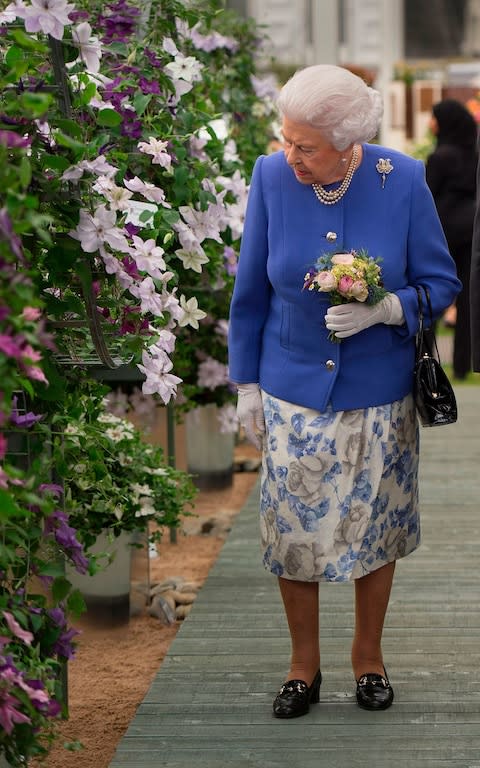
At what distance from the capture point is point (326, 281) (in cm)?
310

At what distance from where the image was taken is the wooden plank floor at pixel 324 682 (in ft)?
10.3

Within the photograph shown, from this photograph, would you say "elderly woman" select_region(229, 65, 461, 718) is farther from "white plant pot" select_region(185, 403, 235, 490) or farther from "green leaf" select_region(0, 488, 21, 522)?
"white plant pot" select_region(185, 403, 235, 490)

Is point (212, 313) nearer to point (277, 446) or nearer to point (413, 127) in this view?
point (277, 446)

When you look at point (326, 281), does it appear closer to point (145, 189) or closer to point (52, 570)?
point (145, 189)

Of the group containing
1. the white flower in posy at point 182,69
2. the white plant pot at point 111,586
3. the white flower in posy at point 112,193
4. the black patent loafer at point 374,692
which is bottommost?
the white plant pot at point 111,586

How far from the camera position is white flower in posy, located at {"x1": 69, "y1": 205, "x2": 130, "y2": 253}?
2674mm

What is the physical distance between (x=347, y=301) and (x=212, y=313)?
8.32ft

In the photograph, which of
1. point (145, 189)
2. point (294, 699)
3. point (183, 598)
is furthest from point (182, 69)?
point (183, 598)

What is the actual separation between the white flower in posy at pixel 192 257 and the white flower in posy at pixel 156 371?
674 mm

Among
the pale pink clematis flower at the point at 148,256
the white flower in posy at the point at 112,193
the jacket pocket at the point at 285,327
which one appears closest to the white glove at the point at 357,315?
the jacket pocket at the point at 285,327

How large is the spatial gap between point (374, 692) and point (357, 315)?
0.91 metres

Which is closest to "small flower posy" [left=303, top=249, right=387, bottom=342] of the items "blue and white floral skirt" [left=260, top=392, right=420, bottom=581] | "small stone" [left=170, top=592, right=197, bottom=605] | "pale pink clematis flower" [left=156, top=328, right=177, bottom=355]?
"blue and white floral skirt" [left=260, top=392, right=420, bottom=581]

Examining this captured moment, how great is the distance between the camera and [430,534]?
540 cm

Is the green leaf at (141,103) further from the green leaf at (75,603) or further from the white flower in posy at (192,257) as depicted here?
the green leaf at (75,603)
